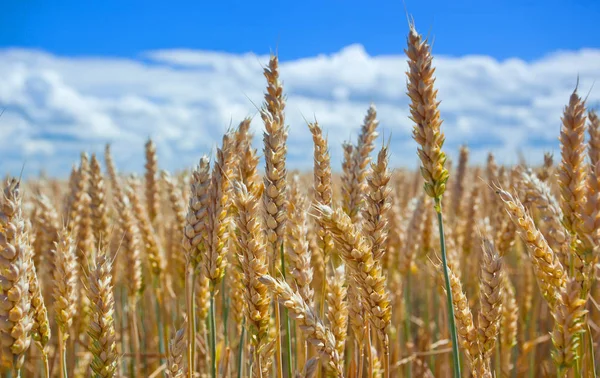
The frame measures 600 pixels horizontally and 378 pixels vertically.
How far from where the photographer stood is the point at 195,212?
2031mm

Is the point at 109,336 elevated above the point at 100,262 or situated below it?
below

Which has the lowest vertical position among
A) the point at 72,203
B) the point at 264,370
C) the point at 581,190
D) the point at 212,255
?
the point at 264,370

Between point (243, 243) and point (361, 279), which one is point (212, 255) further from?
point (361, 279)

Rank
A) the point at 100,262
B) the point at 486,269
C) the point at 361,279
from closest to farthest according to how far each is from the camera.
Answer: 1. the point at 361,279
2. the point at 486,269
3. the point at 100,262

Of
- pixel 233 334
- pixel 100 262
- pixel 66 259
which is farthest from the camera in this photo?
A: pixel 233 334

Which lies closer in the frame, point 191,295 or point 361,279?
point 361,279

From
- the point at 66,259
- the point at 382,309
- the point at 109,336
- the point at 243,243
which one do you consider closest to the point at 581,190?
the point at 382,309

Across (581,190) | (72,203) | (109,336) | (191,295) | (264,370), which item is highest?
(72,203)

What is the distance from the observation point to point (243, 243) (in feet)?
6.19

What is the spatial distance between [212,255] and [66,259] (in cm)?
74

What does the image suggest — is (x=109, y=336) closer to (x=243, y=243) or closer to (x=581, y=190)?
(x=243, y=243)

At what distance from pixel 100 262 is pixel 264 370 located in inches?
30.8

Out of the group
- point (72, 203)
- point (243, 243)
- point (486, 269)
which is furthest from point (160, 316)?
point (486, 269)

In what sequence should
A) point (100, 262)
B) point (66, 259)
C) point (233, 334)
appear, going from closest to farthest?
point (100, 262) < point (66, 259) < point (233, 334)
